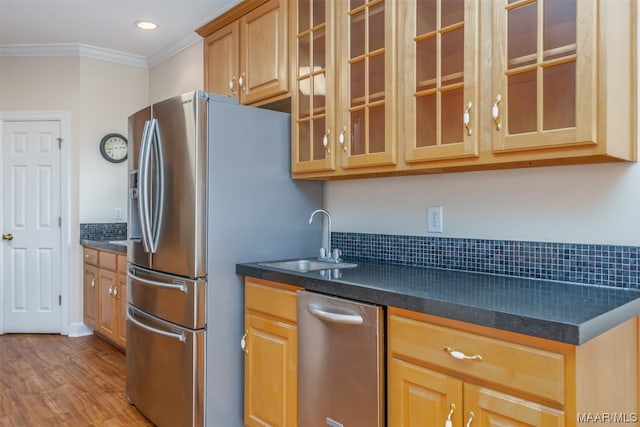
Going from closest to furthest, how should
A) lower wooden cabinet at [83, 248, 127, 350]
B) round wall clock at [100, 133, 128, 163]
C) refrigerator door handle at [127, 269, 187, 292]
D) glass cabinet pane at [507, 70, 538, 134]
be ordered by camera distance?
glass cabinet pane at [507, 70, 538, 134], refrigerator door handle at [127, 269, 187, 292], lower wooden cabinet at [83, 248, 127, 350], round wall clock at [100, 133, 128, 163]

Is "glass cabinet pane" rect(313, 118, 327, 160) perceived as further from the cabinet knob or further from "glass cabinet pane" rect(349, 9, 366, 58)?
"glass cabinet pane" rect(349, 9, 366, 58)

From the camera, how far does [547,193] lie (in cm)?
179

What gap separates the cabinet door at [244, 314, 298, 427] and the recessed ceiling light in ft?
8.28

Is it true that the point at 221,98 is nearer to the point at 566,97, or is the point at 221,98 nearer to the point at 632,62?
the point at 566,97

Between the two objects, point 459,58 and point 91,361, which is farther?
point 91,361

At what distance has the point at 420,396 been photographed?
4.75 feet

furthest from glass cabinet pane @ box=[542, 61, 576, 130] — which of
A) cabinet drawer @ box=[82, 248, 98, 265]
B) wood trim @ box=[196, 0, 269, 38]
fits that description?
cabinet drawer @ box=[82, 248, 98, 265]

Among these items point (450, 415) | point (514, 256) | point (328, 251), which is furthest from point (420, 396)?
point (328, 251)

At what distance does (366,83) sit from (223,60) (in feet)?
4.06

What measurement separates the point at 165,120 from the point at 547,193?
1.78 meters

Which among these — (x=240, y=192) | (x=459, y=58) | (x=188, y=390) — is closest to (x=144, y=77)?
(x=240, y=192)

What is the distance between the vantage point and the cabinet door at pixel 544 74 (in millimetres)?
1390

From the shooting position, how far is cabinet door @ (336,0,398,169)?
1935mm

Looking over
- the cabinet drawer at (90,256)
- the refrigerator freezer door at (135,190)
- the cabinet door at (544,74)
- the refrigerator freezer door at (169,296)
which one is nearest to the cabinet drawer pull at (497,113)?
the cabinet door at (544,74)
